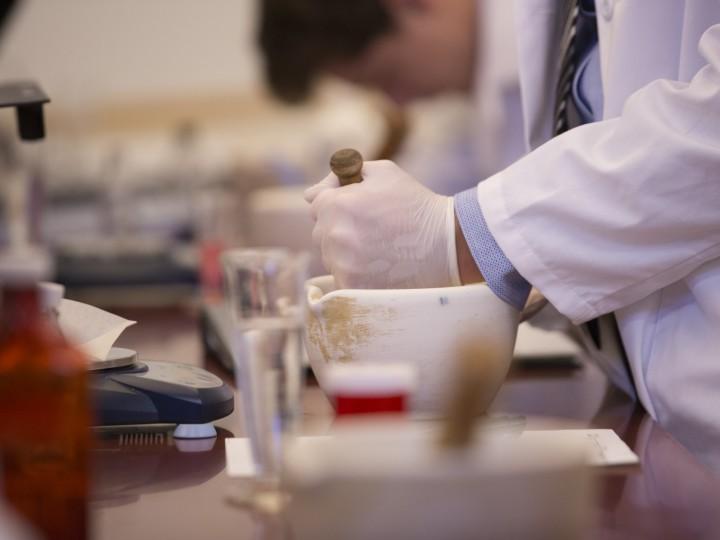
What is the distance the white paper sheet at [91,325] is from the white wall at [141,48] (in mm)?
3609

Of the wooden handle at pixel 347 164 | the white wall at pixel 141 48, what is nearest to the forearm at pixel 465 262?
the wooden handle at pixel 347 164

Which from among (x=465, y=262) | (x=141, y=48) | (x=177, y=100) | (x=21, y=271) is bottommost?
(x=177, y=100)

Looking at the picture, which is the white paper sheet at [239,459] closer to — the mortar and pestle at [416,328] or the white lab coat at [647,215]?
the mortar and pestle at [416,328]

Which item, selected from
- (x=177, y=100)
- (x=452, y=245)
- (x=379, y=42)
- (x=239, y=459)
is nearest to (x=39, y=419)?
(x=239, y=459)

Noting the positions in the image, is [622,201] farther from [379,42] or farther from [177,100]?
[177,100]

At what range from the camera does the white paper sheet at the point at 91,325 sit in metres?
0.85

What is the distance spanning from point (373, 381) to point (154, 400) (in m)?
0.37

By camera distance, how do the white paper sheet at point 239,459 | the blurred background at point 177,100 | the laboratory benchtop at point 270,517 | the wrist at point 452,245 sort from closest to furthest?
the laboratory benchtop at point 270,517 → the white paper sheet at point 239,459 → the wrist at point 452,245 → the blurred background at point 177,100

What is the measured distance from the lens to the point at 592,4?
1.23 metres

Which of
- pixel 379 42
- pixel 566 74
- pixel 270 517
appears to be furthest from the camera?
pixel 379 42

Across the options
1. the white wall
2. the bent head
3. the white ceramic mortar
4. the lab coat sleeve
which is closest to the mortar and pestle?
the white ceramic mortar

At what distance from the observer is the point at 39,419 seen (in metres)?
0.50

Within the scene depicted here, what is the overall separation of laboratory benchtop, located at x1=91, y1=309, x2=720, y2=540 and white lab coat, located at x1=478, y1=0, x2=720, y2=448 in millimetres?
68

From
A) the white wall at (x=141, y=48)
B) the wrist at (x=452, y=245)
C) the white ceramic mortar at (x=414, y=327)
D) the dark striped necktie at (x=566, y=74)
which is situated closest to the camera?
the white ceramic mortar at (x=414, y=327)
